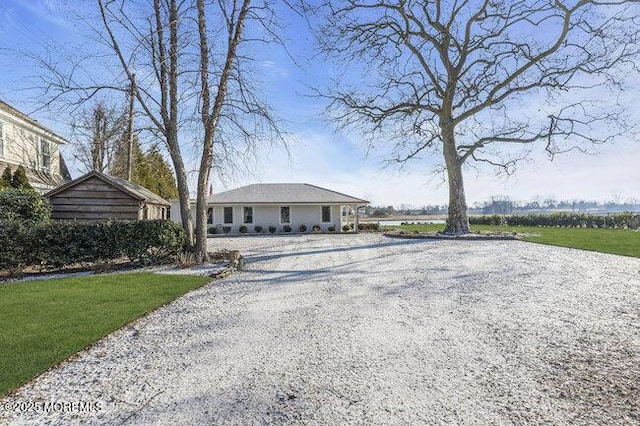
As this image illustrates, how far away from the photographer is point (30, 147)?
18.4m

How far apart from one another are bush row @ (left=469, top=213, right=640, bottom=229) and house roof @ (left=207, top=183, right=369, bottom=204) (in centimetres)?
1781

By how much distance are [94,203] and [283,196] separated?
17.1 meters

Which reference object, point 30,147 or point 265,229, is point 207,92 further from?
point 265,229

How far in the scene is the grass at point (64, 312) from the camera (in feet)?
13.2

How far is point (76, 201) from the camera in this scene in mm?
13414

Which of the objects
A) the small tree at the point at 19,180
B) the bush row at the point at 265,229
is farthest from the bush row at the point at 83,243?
the bush row at the point at 265,229

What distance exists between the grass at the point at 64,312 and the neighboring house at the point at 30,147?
437 inches

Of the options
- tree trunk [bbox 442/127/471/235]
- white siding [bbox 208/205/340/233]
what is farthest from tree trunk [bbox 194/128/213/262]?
white siding [bbox 208/205/340/233]

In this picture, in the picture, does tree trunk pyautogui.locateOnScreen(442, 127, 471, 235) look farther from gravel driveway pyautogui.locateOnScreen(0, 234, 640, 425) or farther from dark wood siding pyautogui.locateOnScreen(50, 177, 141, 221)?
dark wood siding pyautogui.locateOnScreen(50, 177, 141, 221)

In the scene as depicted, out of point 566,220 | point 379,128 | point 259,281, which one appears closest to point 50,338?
point 259,281

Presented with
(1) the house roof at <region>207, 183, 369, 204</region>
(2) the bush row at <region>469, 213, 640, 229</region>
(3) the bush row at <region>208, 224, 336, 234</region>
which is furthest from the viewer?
(2) the bush row at <region>469, 213, 640, 229</region>

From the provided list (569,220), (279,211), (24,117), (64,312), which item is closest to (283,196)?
(279,211)

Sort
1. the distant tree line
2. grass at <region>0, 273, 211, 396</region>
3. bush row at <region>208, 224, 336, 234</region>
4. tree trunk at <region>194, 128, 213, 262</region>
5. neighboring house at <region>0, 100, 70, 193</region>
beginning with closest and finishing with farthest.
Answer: grass at <region>0, 273, 211, 396</region>
tree trunk at <region>194, 128, 213, 262</region>
neighboring house at <region>0, 100, 70, 193</region>
bush row at <region>208, 224, 336, 234</region>
the distant tree line

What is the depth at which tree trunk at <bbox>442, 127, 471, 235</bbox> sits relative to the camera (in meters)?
20.3
